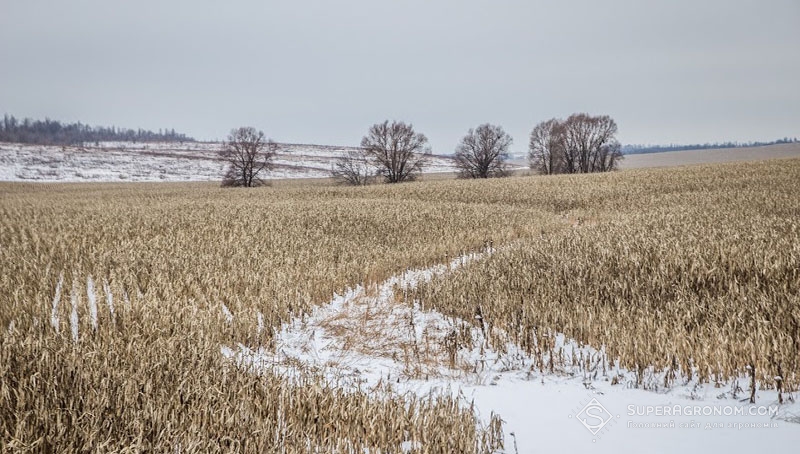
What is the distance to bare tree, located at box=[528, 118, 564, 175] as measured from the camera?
6666cm

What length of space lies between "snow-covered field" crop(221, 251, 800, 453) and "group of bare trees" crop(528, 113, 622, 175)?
66.1 m

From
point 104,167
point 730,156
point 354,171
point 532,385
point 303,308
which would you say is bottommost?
point 532,385

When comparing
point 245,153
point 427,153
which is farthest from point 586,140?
point 245,153

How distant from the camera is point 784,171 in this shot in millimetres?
25031

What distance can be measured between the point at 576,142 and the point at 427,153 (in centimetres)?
3146

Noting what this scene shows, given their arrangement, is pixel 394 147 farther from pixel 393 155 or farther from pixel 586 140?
pixel 586 140

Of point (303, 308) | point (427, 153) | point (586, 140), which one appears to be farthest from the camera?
point (586, 140)

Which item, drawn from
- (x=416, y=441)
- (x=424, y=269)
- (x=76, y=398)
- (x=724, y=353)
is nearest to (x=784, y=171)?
(x=424, y=269)

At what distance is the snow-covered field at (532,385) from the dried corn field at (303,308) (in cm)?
26

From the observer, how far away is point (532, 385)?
4645mm

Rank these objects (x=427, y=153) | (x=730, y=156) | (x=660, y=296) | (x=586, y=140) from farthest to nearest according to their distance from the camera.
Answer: (x=730, y=156), (x=586, y=140), (x=427, y=153), (x=660, y=296)

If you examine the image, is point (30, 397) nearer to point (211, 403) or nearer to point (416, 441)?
point (211, 403)

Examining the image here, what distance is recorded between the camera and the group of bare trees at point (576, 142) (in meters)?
65.7

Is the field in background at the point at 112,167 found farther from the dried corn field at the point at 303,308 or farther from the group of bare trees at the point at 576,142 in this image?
the dried corn field at the point at 303,308
